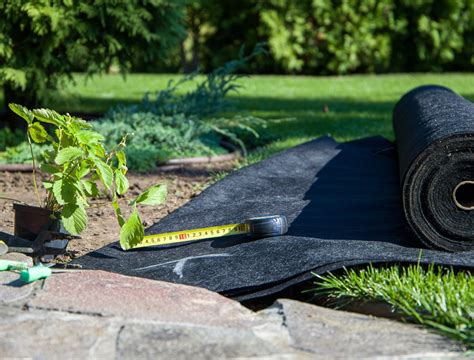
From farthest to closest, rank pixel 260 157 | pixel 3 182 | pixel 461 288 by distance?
pixel 260 157 → pixel 3 182 → pixel 461 288

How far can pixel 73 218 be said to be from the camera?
4.07 m

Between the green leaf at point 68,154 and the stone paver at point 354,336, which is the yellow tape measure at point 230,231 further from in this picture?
the stone paver at point 354,336

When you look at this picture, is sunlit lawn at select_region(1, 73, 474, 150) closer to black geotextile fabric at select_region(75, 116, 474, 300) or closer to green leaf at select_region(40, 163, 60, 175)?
black geotextile fabric at select_region(75, 116, 474, 300)

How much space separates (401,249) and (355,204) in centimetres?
119

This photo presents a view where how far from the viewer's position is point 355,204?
203 inches

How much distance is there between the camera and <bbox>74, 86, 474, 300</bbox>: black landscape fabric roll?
386 cm

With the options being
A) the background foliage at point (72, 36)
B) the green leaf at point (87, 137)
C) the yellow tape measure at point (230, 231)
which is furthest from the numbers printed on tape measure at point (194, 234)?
the background foliage at point (72, 36)

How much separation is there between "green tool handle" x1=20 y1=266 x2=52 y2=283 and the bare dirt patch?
0.70m

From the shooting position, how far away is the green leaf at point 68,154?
3.96 m

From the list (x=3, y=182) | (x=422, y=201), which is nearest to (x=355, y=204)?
(x=422, y=201)

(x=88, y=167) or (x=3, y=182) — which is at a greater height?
(x=88, y=167)

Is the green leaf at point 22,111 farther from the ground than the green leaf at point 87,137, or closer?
farther from the ground

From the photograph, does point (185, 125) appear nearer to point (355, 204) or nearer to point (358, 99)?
point (355, 204)

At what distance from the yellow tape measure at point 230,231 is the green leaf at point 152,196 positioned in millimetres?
286
